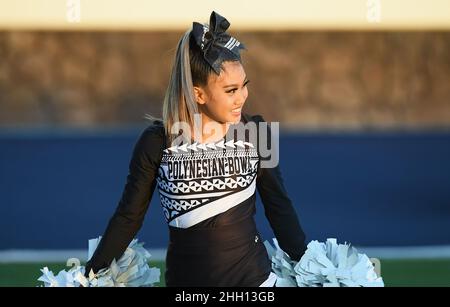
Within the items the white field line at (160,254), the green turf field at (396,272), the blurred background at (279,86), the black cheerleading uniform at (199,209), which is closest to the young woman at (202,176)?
the black cheerleading uniform at (199,209)

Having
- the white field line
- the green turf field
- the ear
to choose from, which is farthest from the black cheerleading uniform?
the white field line

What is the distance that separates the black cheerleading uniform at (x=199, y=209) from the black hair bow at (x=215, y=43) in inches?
9.0

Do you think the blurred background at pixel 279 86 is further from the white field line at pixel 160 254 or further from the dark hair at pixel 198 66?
the dark hair at pixel 198 66

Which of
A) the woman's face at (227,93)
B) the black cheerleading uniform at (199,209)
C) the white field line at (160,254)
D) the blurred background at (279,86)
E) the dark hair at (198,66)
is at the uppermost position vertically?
the blurred background at (279,86)

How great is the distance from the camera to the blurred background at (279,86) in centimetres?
875

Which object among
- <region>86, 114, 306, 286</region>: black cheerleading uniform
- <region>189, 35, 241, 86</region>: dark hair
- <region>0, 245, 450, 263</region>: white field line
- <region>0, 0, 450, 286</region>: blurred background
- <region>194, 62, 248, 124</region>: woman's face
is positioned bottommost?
<region>86, 114, 306, 286</region>: black cheerleading uniform

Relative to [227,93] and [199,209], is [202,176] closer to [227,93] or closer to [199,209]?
[199,209]

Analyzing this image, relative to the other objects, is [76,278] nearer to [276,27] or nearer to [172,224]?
[172,224]

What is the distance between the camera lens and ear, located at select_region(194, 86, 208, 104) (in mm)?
3010

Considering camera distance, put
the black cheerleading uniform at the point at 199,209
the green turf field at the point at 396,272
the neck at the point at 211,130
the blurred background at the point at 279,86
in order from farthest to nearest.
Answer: the blurred background at the point at 279,86 → the green turf field at the point at 396,272 → the neck at the point at 211,130 → the black cheerleading uniform at the point at 199,209

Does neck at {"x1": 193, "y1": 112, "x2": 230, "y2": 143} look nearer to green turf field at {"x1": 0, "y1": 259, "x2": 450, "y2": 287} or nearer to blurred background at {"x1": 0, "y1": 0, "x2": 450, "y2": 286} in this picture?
green turf field at {"x1": 0, "y1": 259, "x2": 450, "y2": 287}

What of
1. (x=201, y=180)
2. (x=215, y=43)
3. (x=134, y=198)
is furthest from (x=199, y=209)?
(x=215, y=43)
